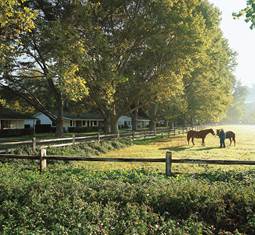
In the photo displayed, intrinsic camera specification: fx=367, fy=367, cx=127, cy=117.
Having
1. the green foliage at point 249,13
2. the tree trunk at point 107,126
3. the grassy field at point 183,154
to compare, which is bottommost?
the grassy field at point 183,154

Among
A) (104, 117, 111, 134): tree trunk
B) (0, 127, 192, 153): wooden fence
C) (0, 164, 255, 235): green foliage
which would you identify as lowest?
(0, 164, 255, 235): green foliage

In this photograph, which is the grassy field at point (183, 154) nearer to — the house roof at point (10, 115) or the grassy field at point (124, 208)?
the grassy field at point (124, 208)

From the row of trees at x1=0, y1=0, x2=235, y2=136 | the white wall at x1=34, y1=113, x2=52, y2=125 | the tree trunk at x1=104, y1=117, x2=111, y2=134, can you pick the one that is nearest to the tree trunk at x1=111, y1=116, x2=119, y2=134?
the row of trees at x1=0, y1=0, x2=235, y2=136

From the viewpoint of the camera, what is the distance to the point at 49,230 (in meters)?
7.62

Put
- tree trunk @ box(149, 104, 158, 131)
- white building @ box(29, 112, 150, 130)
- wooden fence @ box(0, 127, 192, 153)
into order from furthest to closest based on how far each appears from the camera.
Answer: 1. white building @ box(29, 112, 150, 130)
2. tree trunk @ box(149, 104, 158, 131)
3. wooden fence @ box(0, 127, 192, 153)

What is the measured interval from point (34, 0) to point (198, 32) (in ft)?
52.7

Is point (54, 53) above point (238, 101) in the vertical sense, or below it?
below

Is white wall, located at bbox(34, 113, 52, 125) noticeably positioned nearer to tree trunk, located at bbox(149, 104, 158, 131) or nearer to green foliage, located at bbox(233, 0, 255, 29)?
tree trunk, located at bbox(149, 104, 158, 131)

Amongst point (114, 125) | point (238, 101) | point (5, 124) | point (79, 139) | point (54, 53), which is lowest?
point (79, 139)

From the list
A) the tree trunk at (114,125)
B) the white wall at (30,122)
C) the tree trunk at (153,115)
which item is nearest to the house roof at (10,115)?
the white wall at (30,122)

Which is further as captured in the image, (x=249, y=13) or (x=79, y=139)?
(x=79, y=139)

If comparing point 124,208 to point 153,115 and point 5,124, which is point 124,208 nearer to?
point 153,115

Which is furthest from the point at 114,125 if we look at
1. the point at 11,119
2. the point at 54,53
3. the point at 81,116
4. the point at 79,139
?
the point at 81,116

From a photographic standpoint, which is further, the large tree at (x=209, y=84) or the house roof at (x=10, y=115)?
the house roof at (x=10, y=115)
